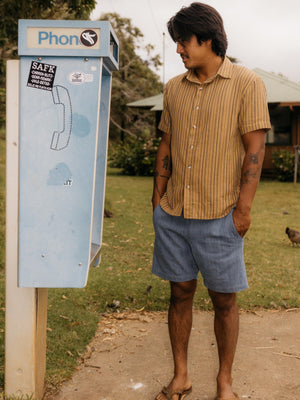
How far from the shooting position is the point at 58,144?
2480 millimetres

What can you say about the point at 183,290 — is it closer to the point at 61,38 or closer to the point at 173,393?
the point at 173,393

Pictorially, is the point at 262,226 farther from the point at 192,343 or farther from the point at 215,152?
the point at 215,152

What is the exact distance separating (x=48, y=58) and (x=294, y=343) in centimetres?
264

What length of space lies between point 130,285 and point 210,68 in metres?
2.91

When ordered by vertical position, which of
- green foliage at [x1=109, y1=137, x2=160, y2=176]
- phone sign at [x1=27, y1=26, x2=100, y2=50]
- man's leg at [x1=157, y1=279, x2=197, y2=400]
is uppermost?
phone sign at [x1=27, y1=26, x2=100, y2=50]

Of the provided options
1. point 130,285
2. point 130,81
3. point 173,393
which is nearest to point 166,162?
point 173,393

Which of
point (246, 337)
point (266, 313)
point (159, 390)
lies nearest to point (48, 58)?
point (159, 390)

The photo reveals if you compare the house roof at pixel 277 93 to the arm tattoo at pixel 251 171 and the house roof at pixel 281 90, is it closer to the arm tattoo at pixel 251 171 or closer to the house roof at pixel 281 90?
the house roof at pixel 281 90

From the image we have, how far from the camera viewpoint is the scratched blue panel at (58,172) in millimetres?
2461

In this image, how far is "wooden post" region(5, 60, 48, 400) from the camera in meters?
2.53

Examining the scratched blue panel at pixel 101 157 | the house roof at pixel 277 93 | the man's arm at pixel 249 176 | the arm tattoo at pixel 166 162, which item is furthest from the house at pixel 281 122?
the man's arm at pixel 249 176

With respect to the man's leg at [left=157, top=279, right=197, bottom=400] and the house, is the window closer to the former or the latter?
the house

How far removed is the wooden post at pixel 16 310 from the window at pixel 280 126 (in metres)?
16.9

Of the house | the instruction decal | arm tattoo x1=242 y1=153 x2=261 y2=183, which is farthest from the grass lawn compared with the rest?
the house
